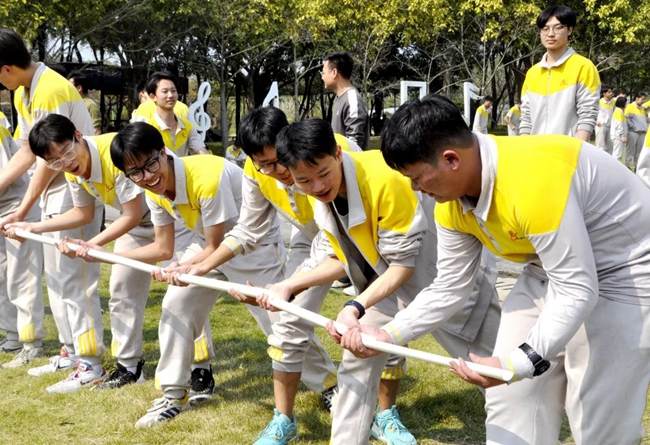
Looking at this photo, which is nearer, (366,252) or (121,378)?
(366,252)

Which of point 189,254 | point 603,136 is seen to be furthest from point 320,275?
point 603,136

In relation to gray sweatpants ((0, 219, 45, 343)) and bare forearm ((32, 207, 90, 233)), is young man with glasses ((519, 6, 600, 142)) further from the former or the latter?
gray sweatpants ((0, 219, 45, 343))

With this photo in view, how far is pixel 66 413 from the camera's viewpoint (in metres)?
4.72

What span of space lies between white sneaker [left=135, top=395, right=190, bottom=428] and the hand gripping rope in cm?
84

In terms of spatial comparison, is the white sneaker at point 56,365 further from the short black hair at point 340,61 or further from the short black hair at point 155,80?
the short black hair at point 340,61

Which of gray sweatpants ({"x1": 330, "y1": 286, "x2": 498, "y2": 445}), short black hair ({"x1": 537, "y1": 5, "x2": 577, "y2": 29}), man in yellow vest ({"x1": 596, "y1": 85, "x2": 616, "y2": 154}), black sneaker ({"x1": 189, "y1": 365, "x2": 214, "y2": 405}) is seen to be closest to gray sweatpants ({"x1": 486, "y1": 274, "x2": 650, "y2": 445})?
gray sweatpants ({"x1": 330, "y1": 286, "x2": 498, "y2": 445})

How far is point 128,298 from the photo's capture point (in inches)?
201

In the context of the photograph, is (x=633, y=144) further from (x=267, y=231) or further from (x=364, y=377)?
(x=364, y=377)

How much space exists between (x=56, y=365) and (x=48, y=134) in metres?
1.90

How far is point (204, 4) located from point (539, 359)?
2423 centimetres

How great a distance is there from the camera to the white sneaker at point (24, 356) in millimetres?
5730

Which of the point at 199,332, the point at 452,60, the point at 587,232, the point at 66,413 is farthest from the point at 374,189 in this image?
the point at 452,60

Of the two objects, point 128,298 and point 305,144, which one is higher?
point 305,144

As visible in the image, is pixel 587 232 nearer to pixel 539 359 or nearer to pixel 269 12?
pixel 539 359
